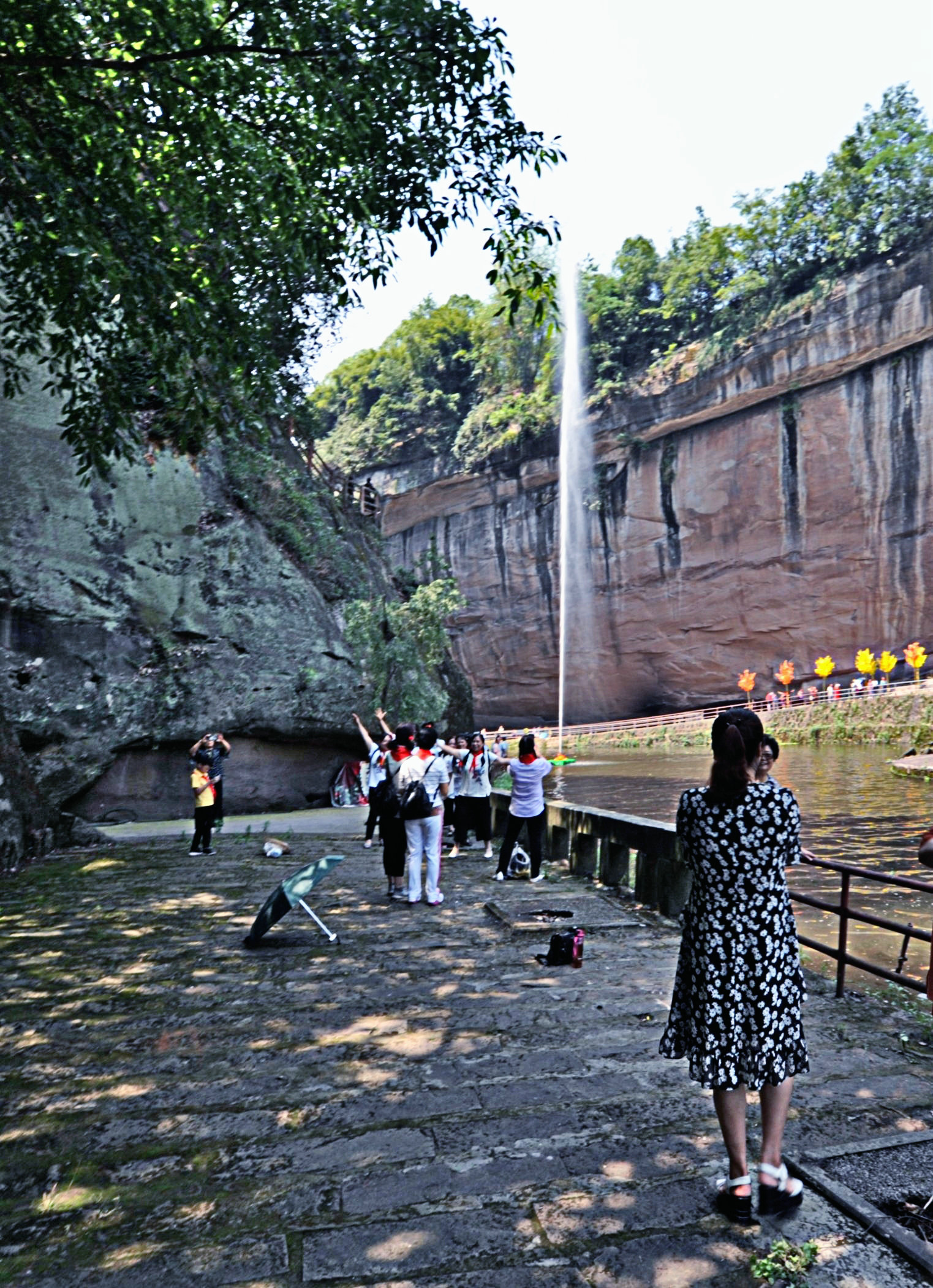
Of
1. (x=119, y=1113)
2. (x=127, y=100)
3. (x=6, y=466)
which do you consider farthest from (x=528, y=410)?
(x=119, y=1113)

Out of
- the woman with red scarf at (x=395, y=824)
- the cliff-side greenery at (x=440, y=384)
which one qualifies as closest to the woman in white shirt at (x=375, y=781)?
the woman with red scarf at (x=395, y=824)

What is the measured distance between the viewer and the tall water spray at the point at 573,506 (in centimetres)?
4359

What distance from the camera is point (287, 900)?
19.2ft

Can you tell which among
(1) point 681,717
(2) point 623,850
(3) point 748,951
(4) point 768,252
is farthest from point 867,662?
(3) point 748,951

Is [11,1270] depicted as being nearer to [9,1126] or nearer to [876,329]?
[9,1126]

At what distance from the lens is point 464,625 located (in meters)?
48.3

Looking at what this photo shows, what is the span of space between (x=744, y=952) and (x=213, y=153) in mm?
6704

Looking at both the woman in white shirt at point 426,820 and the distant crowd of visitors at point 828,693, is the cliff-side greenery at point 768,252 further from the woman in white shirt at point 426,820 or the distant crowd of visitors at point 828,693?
the woman in white shirt at point 426,820

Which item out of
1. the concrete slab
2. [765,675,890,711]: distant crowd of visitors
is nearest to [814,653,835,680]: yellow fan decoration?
[765,675,890,711]: distant crowd of visitors

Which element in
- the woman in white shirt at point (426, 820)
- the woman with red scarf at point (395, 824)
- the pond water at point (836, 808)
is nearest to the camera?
the woman in white shirt at point (426, 820)

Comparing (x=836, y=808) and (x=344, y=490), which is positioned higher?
(x=344, y=490)

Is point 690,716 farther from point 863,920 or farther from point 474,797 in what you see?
point 863,920

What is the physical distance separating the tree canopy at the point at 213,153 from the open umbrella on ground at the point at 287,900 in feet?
11.4

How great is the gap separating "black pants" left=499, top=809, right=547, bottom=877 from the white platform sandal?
17.7ft
